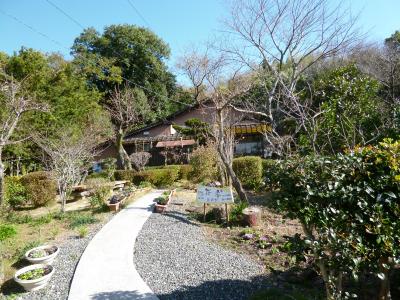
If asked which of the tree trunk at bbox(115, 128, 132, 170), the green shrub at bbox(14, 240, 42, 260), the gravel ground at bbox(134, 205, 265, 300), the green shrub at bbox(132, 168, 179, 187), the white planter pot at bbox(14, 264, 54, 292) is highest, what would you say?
the tree trunk at bbox(115, 128, 132, 170)

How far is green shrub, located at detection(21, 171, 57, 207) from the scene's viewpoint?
35.7ft

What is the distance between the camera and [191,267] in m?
5.13

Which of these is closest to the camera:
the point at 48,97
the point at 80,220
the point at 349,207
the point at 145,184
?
the point at 349,207

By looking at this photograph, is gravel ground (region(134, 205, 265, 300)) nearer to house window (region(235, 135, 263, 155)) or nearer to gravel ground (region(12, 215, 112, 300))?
gravel ground (region(12, 215, 112, 300))

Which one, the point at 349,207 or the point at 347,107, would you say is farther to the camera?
the point at 347,107

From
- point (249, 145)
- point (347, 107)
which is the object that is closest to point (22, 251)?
point (347, 107)

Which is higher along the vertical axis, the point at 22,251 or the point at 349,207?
the point at 349,207

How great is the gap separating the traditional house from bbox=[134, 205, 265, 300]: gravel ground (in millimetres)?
12652

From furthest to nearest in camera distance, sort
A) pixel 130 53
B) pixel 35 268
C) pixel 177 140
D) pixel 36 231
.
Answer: pixel 130 53 < pixel 177 140 < pixel 36 231 < pixel 35 268

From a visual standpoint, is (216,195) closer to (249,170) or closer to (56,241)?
(56,241)

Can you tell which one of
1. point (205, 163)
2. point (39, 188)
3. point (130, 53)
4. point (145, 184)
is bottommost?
point (145, 184)

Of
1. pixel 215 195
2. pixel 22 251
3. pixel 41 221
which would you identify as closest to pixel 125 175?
pixel 41 221

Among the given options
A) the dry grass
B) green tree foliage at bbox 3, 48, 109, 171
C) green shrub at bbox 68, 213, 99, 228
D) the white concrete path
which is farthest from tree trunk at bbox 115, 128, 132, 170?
the white concrete path

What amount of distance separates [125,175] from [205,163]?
425 cm
